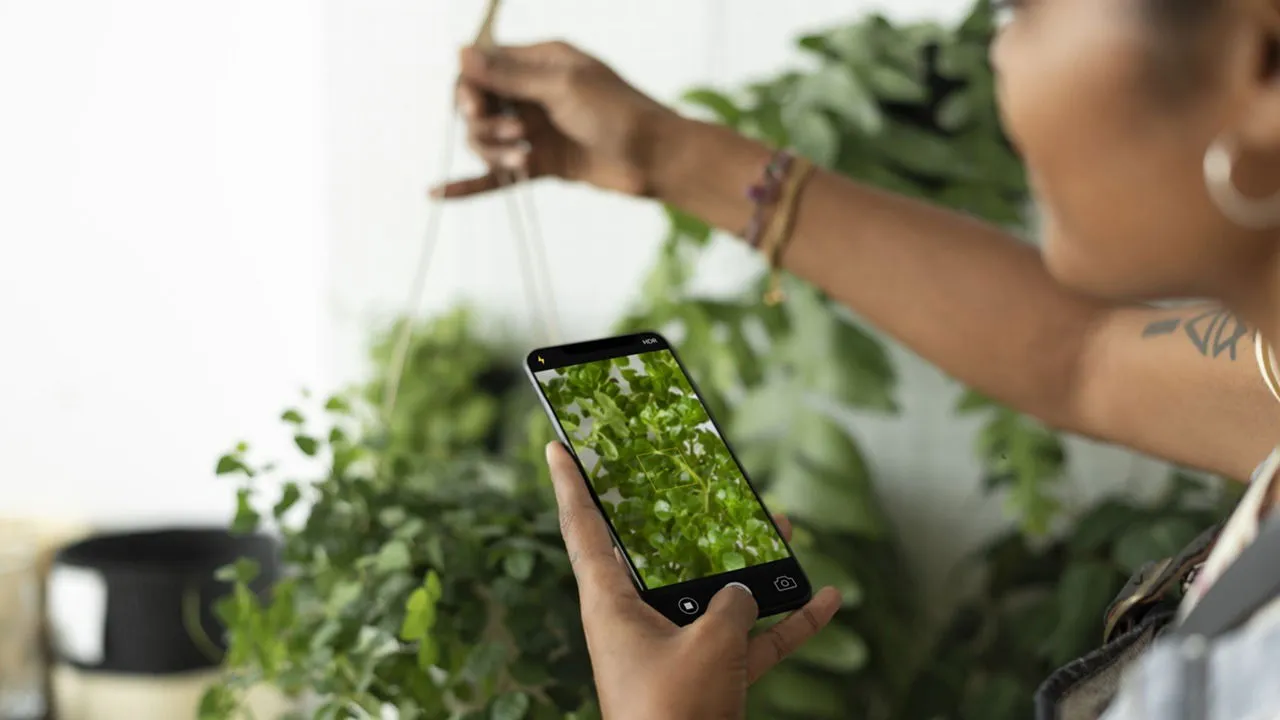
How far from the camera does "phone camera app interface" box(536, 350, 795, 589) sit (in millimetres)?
647

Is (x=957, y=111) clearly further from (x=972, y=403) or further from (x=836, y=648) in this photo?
(x=836, y=648)

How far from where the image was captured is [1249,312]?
1.56ft

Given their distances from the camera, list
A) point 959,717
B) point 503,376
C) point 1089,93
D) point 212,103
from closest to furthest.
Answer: point 1089,93 → point 959,717 → point 503,376 → point 212,103

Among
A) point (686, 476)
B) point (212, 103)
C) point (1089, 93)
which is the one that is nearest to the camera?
point (1089, 93)

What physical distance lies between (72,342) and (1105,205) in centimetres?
182

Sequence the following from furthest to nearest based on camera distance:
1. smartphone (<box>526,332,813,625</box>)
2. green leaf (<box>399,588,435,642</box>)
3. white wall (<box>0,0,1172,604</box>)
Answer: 1. white wall (<box>0,0,1172,604</box>)
2. green leaf (<box>399,588,435,642</box>)
3. smartphone (<box>526,332,813,625</box>)

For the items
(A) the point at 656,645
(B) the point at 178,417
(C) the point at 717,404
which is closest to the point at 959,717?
(C) the point at 717,404

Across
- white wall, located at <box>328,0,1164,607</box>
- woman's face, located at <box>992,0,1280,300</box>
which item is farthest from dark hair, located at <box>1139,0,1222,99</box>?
white wall, located at <box>328,0,1164,607</box>

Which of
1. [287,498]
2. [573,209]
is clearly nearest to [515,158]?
[287,498]

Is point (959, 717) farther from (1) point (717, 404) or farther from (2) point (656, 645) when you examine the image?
(2) point (656, 645)

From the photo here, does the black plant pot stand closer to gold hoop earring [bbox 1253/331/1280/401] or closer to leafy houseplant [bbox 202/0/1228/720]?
leafy houseplant [bbox 202/0/1228/720]

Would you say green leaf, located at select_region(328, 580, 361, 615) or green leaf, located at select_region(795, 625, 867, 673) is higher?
green leaf, located at select_region(328, 580, 361, 615)

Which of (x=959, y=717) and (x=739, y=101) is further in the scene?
(x=739, y=101)

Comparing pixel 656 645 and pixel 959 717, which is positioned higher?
pixel 656 645
